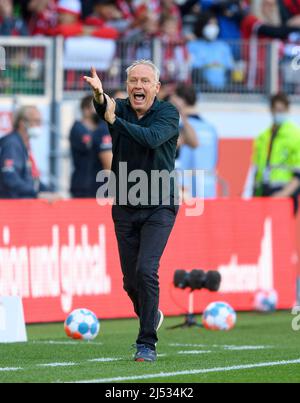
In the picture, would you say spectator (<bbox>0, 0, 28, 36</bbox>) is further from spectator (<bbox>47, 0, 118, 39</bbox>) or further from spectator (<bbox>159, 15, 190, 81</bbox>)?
spectator (<bbox>159, 15, 190, 81</bbox>)

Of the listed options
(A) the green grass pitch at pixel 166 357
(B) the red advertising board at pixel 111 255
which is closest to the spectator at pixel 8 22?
(B) the red advertising board at pixel 111 255

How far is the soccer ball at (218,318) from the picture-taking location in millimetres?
12969

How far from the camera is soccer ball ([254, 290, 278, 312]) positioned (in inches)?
606

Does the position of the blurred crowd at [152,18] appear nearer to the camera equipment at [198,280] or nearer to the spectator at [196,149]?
the spectator at [196,149]

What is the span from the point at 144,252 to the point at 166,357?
3.27 ft

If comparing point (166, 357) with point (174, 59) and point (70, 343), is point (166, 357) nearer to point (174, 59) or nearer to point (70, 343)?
point (70, 343)

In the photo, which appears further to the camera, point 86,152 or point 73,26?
point 73,26

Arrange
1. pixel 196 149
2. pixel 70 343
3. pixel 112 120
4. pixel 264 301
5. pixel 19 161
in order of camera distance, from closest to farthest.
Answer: pixel 112 120 < pixel 70 343 < pixel 19 161 < pixel 264 301 < pixel 196 149

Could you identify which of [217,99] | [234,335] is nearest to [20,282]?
[234,335]

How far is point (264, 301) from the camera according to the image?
15.4m

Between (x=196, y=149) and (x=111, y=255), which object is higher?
(x=196, y=149)

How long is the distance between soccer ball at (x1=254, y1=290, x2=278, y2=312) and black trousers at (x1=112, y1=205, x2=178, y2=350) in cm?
555

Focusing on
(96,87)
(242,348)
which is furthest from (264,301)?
(96,87)
